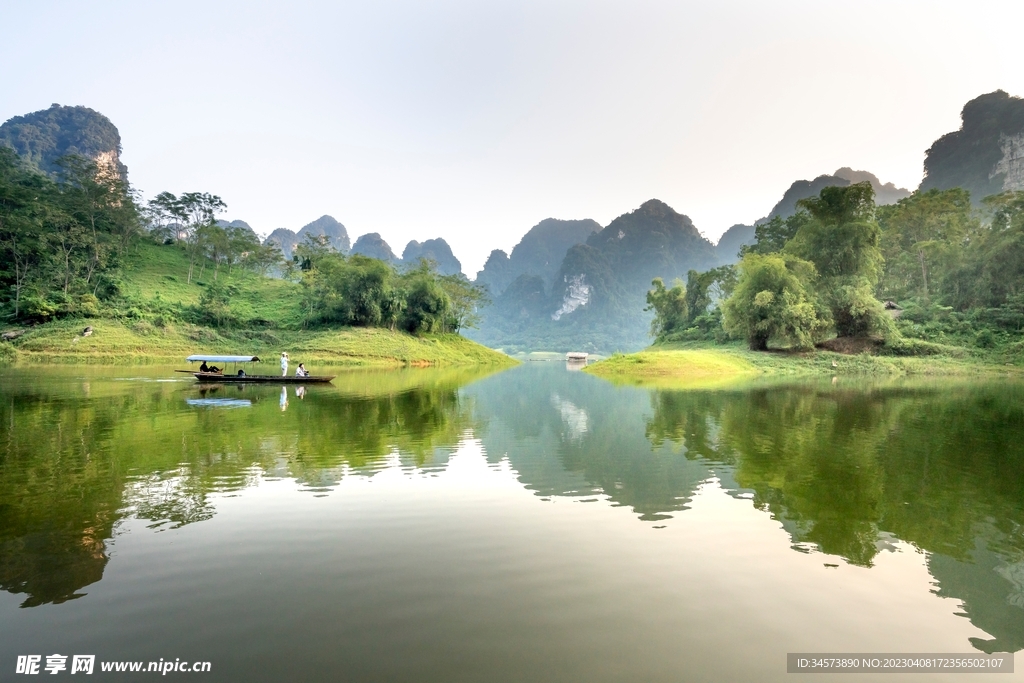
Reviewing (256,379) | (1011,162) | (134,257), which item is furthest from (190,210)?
(1011,162)

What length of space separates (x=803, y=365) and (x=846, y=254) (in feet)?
48.4

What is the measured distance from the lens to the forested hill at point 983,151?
9894 cm

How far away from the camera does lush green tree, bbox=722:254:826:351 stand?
1845 inches

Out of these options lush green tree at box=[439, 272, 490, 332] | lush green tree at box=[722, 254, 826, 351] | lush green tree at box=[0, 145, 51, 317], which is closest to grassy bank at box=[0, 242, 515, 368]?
lush green tree at box=[439, 272, 490, 332]

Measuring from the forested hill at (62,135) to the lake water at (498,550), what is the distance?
136 meters

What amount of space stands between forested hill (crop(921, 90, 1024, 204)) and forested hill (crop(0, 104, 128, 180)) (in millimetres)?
172367

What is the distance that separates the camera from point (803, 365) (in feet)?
151

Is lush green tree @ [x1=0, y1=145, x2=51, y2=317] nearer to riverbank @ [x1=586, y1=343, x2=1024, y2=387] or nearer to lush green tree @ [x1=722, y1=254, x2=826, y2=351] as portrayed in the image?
riverbank @ [x1=586, y1=343, x2=1024, y2=387]

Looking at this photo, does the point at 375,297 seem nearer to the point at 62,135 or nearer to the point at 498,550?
the point at 498,550

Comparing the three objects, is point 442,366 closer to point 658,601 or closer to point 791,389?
point 791,389

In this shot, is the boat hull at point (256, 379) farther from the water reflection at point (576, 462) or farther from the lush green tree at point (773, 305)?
the lush green tree at point (773, 305)

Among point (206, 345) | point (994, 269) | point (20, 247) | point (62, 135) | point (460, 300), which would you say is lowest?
point (206, 345)

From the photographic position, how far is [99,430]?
1356 centimetres

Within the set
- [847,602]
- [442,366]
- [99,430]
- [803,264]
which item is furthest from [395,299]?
[847,602]
